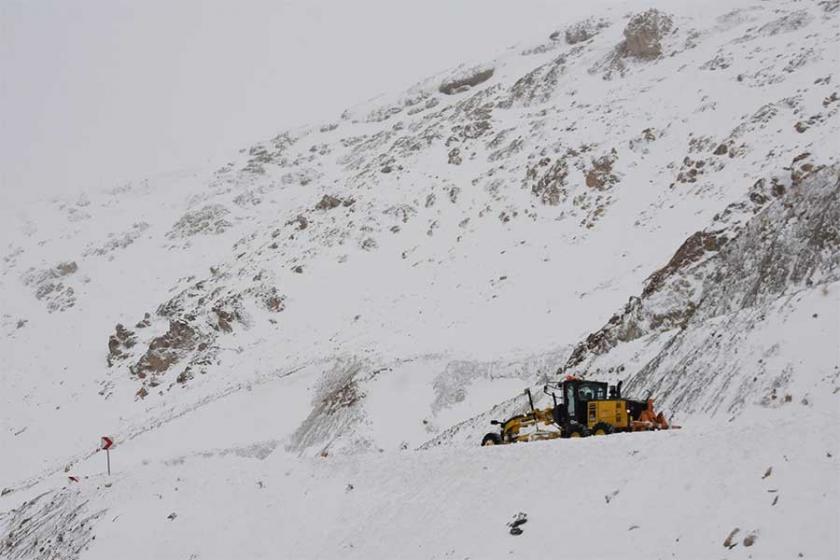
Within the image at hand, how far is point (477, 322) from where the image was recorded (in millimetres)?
33938

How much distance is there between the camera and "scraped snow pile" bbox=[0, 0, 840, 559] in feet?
40.6

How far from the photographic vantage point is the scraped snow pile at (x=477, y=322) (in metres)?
12.4

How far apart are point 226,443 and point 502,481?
20.9 m

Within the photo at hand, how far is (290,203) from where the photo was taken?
65.6 meters

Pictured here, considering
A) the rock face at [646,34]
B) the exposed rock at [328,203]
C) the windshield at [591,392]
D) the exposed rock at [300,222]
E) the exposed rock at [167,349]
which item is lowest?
the exposed rock at [167,349]

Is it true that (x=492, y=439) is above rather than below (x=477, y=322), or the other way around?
above

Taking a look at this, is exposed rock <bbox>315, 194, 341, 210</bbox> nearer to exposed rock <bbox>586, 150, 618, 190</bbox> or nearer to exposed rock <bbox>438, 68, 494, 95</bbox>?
exposed rock <bbox>586, 150, 618, 190</bbox>

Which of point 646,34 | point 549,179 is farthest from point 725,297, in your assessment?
point 646,34

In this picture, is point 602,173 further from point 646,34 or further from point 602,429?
point 602,429

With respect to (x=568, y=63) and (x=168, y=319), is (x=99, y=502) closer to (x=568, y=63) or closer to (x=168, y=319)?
(x=168, y=319)

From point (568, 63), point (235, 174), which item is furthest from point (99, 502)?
point (235, 174)

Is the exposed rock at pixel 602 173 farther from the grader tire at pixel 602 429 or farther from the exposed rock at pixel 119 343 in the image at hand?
the exposed rock at pixel 119 343

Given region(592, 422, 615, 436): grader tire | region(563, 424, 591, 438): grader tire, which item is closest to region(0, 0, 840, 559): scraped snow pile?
region(592, 422, 615, 436): grader tire

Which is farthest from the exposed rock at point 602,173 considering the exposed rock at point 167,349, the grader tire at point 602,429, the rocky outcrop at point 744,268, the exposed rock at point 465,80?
the exposed rock at point 465,80
